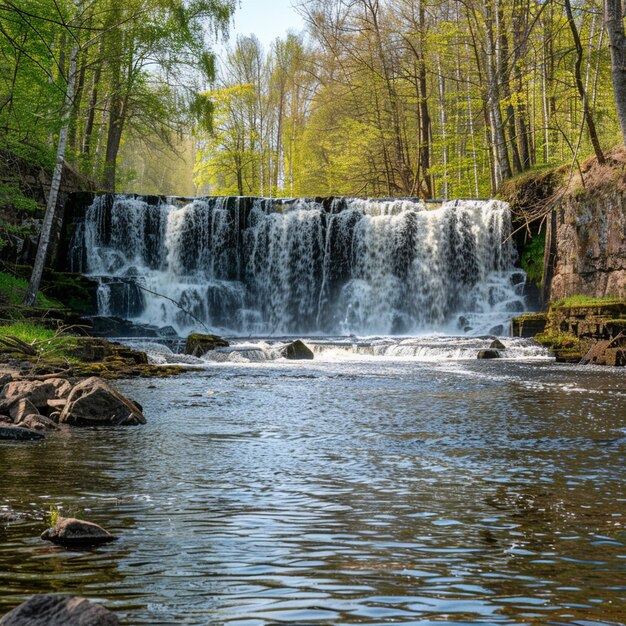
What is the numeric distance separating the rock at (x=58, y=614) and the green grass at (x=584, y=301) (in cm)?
1705

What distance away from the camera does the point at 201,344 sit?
17812 mm

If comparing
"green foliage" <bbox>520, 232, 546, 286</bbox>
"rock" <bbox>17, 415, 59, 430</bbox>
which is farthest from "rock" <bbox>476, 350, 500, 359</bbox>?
"rock" <bbox>17, 415, 59, 430</bbox>

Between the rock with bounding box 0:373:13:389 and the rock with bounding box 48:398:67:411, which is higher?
the rock with bounding box 0:373:13:389

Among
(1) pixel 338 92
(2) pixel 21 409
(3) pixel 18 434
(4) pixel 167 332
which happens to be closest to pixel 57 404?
(2) pixel 21 409

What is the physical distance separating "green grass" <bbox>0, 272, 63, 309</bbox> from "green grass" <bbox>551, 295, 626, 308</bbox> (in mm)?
13551

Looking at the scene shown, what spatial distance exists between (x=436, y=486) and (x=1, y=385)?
Answer: 18.9 ft

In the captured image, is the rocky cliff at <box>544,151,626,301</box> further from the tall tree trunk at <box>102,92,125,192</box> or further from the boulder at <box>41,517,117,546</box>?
the boulder at <box>41,517,117,546</box>

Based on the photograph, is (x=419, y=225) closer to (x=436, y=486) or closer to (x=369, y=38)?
(x=369, y=38)

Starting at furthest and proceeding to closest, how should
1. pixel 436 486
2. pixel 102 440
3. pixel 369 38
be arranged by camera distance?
1. pixel 369 38
2. pixel 102 440
3. pixel 436 486

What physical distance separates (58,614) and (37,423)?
5356 mm

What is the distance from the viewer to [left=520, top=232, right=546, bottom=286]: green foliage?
78.9 feet

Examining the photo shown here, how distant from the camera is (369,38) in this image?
30812mm

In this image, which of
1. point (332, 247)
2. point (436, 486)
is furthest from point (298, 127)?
point (436, 486)

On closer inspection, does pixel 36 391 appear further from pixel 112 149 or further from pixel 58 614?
pixel 112 149
